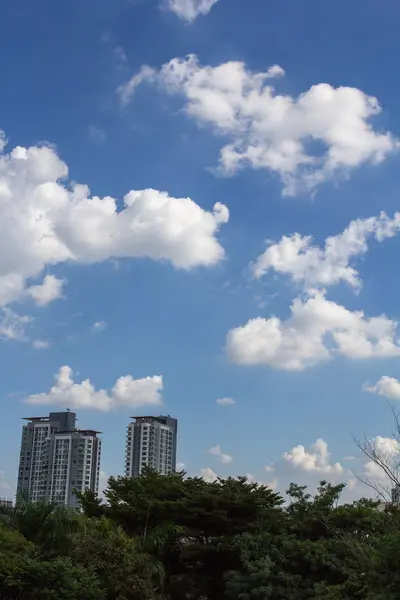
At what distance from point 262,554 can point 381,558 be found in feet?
21.3

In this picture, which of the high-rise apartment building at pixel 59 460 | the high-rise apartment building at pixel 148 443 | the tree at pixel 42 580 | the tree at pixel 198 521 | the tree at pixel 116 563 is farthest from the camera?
the high-rise apartment building at pixel 59 460

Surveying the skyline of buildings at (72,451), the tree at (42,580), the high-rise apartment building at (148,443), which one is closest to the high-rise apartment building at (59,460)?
the skyline of buildings at (72,451)

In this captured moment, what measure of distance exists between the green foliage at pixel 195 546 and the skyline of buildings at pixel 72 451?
28.0m

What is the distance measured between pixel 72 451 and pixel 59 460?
122cm

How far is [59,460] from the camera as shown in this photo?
5128 cm

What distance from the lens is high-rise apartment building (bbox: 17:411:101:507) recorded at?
163 ft

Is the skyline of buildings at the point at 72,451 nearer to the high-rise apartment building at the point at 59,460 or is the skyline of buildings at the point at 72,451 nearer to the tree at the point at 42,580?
the high-rise apartment building at the point at 59,460

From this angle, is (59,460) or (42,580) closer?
(42,580)

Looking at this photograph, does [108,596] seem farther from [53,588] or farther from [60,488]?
[60,488]

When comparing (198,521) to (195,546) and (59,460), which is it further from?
(59,460)

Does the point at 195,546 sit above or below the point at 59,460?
below

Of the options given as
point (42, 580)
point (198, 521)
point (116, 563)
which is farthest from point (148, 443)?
point (42, 580)

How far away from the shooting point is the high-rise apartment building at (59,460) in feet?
163

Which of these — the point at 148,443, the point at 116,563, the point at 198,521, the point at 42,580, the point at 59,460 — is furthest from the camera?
the point at 59,460
